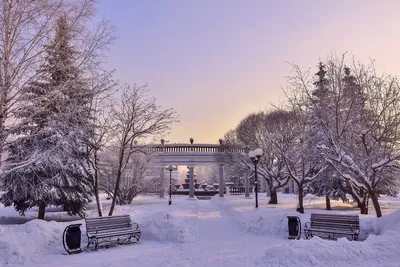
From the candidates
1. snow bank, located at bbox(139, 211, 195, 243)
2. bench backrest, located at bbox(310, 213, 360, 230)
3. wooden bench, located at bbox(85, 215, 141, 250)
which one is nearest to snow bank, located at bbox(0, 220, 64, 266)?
wooden bench, located at bbox(85, 215, 141, 250)

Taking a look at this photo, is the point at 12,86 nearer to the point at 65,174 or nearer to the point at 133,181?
the point at 65,174

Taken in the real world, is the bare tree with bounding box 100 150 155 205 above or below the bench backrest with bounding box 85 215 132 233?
above

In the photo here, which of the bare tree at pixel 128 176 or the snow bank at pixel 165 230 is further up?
the bare tree at pixel 128 176

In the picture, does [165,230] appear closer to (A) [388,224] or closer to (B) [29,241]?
(B) [29,241]

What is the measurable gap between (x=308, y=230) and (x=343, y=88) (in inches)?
270

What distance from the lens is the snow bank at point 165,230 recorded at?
11.8m

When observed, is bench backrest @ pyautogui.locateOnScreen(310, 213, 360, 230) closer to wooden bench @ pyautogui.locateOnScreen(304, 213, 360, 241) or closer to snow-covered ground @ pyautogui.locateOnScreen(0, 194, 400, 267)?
wooden bench @ pyautogui.locateOnScreen(304, 213, 360, 241)

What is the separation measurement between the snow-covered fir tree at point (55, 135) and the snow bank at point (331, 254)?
25.6ft

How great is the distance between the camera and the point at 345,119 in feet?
47.4

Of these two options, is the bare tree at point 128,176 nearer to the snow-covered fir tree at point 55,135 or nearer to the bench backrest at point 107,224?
the snow-covered fir tree at point 55,135

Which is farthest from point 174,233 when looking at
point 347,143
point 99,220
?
point 347,143

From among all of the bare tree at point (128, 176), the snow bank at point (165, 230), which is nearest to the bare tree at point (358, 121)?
the snow bank at point (165, 230)

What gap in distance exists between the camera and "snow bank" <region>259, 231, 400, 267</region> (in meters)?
7.78

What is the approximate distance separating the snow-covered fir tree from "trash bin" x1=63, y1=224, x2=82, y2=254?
244cm
